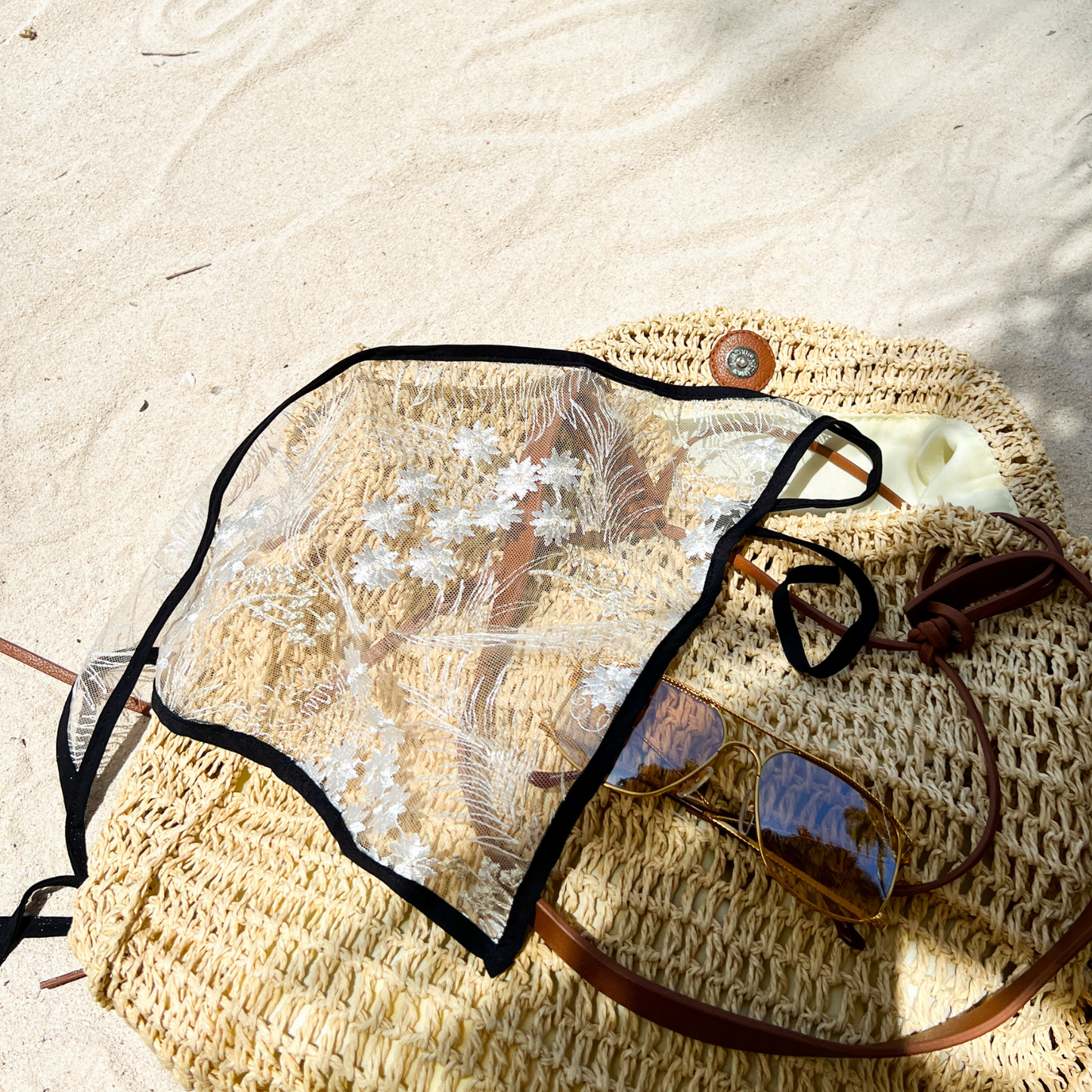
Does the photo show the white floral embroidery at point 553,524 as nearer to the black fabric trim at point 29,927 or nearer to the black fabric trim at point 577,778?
the black fabric trim at point 577,778

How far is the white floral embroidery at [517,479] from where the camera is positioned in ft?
3.62

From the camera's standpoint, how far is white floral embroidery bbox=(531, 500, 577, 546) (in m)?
1.08

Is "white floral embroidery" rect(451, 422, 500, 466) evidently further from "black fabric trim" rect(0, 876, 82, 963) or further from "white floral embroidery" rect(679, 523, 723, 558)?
"black fabric trim" rect(0, 876, 82, 963)

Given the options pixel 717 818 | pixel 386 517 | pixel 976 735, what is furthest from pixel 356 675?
pixel 976 735

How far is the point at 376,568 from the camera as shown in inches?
40.2

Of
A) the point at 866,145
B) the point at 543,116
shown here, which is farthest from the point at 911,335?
the point at 543,116

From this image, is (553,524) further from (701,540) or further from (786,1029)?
(786,1029)

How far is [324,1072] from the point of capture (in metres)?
0.81

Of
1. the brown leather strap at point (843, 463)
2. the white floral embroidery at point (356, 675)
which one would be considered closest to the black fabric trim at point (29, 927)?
the white floral embroidery at point (356, 675)

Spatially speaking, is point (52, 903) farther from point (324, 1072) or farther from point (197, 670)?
point (324, 1072)

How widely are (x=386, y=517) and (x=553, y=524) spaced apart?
22 centimetres

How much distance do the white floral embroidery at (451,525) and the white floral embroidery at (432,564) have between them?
0.01 m

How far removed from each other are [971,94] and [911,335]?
67cm

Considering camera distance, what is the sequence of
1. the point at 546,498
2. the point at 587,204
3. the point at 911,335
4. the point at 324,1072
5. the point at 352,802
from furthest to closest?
the point at 587,204, the point at 911,335, the point at 546,498, the point at 352,802, the point at 324,1072
